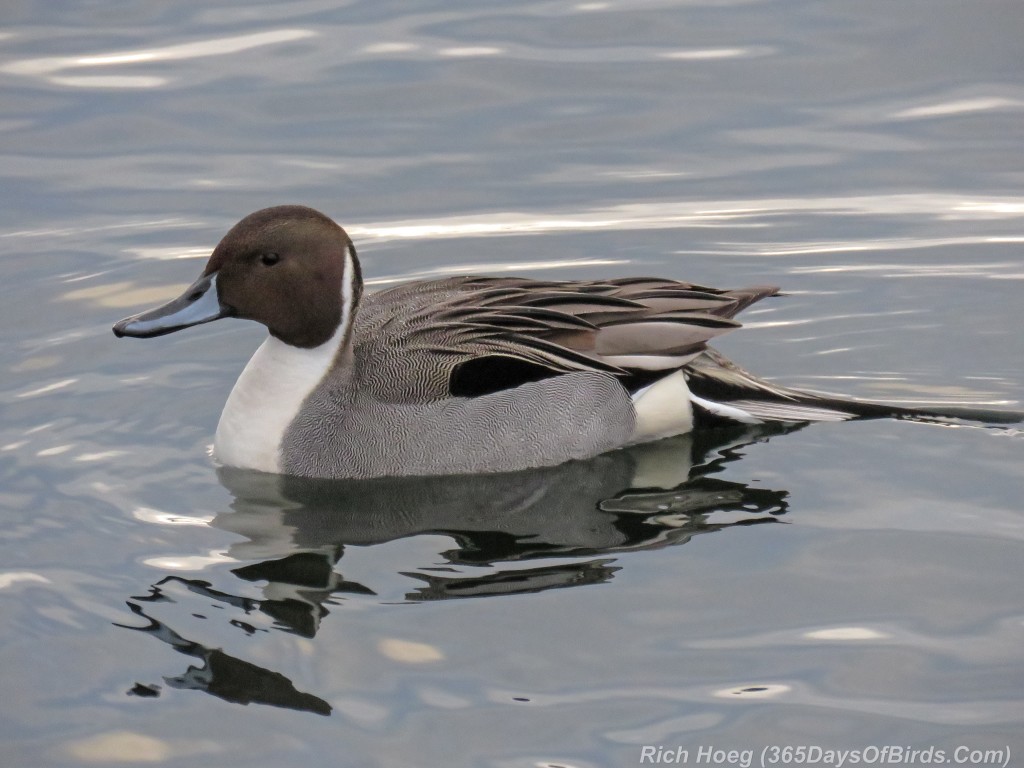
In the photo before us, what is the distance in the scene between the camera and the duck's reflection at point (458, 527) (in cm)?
561

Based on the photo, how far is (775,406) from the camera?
7129 mm

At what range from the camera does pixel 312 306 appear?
264 inches

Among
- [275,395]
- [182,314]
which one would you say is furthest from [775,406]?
[182,314]

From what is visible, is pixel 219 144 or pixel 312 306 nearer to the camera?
pixel 312 306

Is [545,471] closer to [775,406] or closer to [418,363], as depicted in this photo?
[418,363]

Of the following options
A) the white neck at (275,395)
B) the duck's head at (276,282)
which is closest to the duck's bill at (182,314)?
the duck's head at (276,282)

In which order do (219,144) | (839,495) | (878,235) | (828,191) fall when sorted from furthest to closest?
(219,144), (828,191), (878,235), (839,495)

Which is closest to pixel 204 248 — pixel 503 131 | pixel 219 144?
pixel 219 144

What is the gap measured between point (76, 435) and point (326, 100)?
183 inches

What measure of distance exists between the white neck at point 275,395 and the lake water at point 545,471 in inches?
6.8

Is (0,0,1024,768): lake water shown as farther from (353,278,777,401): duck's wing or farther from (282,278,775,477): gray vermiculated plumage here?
(353,278,777,401): duck's wing

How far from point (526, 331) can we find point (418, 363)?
497 millimetres

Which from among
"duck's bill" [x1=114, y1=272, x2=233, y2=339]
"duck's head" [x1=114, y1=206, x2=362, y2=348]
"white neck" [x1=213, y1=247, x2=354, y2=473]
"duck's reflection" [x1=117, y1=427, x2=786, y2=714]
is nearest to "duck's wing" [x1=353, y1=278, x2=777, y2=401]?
"white neck" [x1=213, y1=247, x2=354, y2=473]

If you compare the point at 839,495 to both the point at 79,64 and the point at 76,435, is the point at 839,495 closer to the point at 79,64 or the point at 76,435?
the point at 76,435
